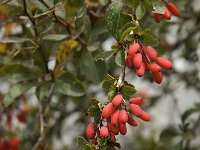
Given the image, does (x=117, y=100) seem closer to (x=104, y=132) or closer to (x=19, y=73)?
(x=104, y=132)

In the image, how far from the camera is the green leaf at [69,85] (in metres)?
1.64

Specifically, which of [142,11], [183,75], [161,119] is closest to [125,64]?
[142,11]

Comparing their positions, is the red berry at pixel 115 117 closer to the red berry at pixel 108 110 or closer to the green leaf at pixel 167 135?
the red berry at pixel 108 110

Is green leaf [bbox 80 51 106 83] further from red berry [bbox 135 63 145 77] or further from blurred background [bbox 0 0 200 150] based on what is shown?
red berry [bbox 135 63 145 77]

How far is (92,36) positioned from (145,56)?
0.59 m

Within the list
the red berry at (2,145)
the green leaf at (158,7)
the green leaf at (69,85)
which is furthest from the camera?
the red berry at (2,145)

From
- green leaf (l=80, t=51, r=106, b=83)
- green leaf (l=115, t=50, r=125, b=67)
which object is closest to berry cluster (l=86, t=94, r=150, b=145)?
green leaf (l=115, t=50, r=125, b=67)

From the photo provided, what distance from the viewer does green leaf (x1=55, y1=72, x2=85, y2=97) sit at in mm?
1644

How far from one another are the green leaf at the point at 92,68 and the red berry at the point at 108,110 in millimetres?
575

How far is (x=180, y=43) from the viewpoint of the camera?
8.52 ft

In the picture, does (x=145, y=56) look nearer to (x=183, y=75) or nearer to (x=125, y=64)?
(x=125, y=64)

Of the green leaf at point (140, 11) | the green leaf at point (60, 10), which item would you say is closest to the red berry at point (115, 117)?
the green leaf at point (140, 11)

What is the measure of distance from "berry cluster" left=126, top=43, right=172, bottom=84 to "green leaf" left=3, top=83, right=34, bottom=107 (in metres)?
0.60

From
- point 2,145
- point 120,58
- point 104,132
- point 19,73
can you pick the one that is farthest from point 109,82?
point 2,145
